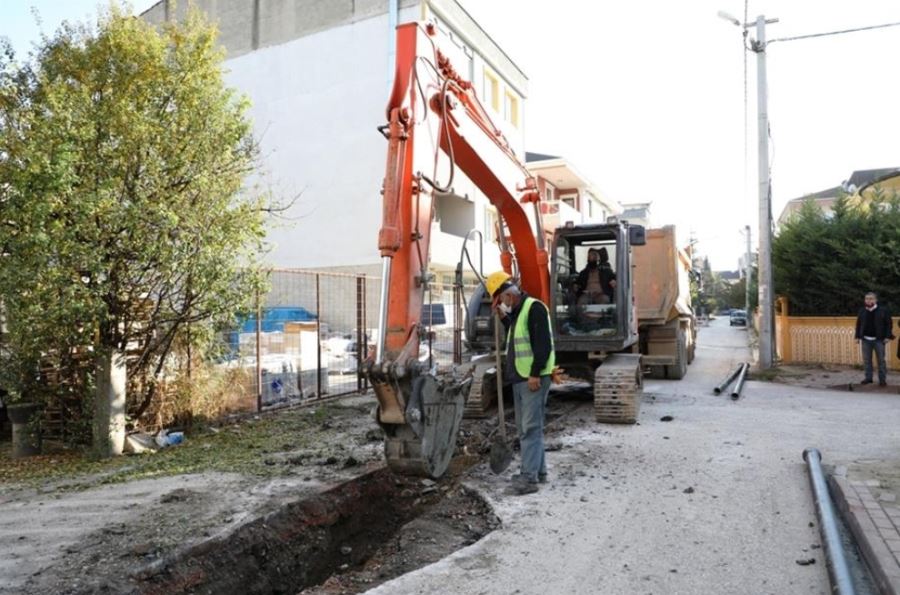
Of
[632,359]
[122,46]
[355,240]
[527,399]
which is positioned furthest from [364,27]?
[527,399]

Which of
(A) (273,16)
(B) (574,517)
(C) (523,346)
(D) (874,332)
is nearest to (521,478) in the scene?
(B) (574,517)

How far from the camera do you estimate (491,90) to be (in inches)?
1011

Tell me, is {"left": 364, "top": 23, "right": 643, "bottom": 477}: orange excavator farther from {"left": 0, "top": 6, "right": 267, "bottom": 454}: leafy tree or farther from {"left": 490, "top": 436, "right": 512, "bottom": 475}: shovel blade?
{"left": 0, "top": 6, "right": 267, "bottom": 454}: leafy tree

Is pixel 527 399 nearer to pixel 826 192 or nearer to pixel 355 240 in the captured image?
pixel 355 240

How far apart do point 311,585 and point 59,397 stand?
432 centimetres

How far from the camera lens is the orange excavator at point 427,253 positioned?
186 inches

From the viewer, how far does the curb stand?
3.51m

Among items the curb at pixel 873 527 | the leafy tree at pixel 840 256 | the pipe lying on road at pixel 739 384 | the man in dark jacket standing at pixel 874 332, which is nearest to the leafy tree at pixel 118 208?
the curb at pixel 873 527

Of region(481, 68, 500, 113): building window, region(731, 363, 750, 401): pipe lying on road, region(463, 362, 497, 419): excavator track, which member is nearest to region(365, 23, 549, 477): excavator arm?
region(463, 362, 497, 419): excavator track

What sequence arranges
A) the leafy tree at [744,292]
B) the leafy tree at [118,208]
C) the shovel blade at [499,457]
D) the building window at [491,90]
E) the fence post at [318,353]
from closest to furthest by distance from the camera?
1. the shovel blade at [499,457]
2. the leafy tree at [118,208]
3. the fence post at [318,353]
4. the building window at [491,90]
5. the leafy tree at [744,292]

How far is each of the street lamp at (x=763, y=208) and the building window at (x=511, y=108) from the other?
39.3 feet

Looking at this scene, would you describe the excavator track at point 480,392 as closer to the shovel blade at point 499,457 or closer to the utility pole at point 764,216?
the shovel blade at point 499,457

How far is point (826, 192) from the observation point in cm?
4694

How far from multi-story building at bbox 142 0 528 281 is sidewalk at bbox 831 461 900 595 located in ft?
51.9
